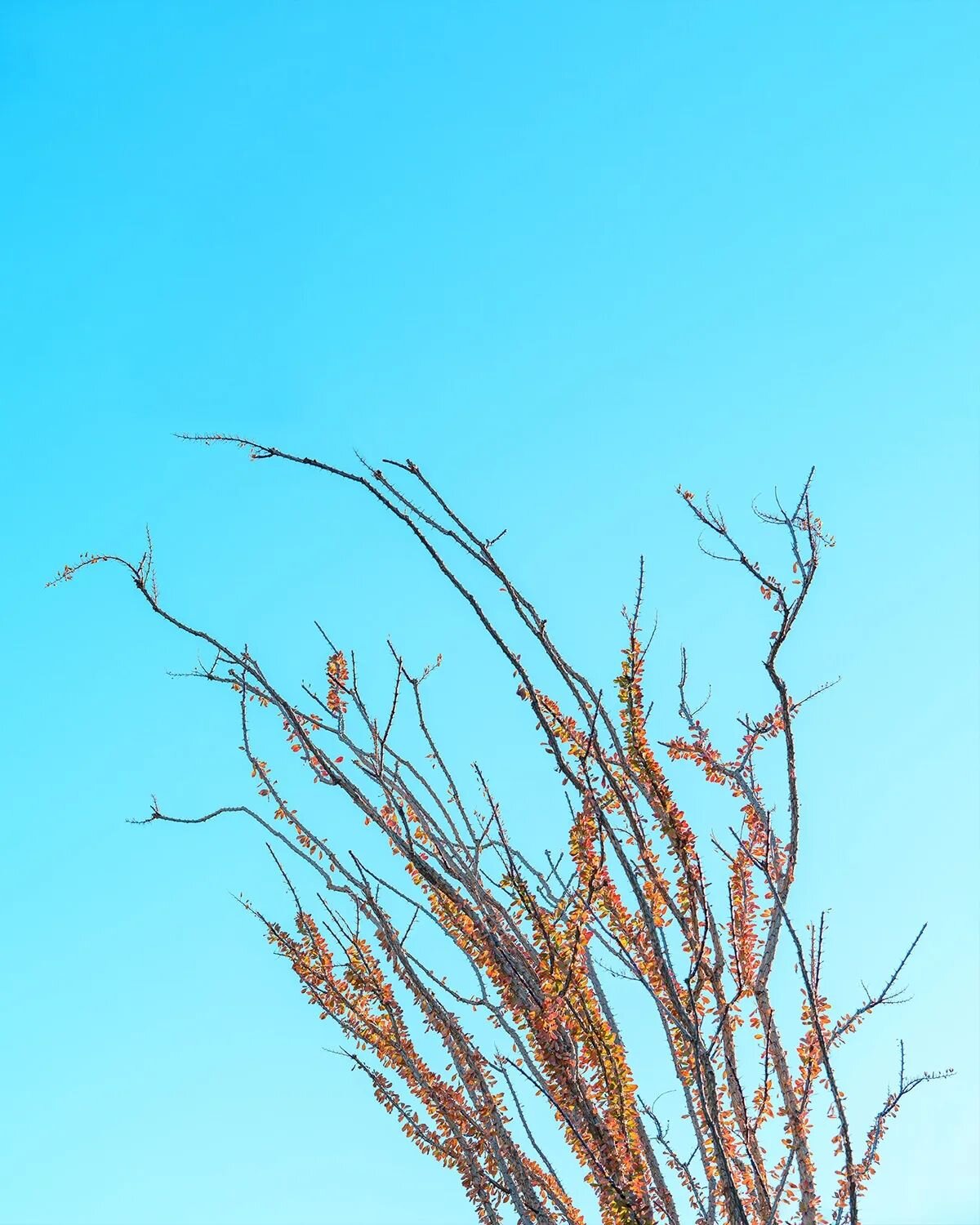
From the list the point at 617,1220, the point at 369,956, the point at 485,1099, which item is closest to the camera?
the point at 617,1220

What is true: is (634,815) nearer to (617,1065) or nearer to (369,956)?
(617,1065)

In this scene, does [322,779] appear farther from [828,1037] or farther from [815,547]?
[828,1037]

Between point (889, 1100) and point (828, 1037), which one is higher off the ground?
point (828, 1037)

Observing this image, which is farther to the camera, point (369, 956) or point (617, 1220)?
point (369, 956)

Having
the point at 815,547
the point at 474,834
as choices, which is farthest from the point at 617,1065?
the point at 815,547

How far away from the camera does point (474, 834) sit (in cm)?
358

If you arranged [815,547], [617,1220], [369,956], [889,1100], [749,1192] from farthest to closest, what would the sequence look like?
[889,1100] < [369,956] < [749,1192] < [617,1220] < [815,547]

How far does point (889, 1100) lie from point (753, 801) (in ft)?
4.94

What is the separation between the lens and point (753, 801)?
5.38 metres

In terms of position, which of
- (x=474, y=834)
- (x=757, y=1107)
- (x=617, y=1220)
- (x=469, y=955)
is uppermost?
(x=474, y=834)

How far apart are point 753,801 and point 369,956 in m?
2.19

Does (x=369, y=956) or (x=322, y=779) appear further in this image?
(x=369, y=956)

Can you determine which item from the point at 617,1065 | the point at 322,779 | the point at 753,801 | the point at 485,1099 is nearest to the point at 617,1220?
the point at 617,1065

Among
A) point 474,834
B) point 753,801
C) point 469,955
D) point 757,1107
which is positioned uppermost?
point 753,801
